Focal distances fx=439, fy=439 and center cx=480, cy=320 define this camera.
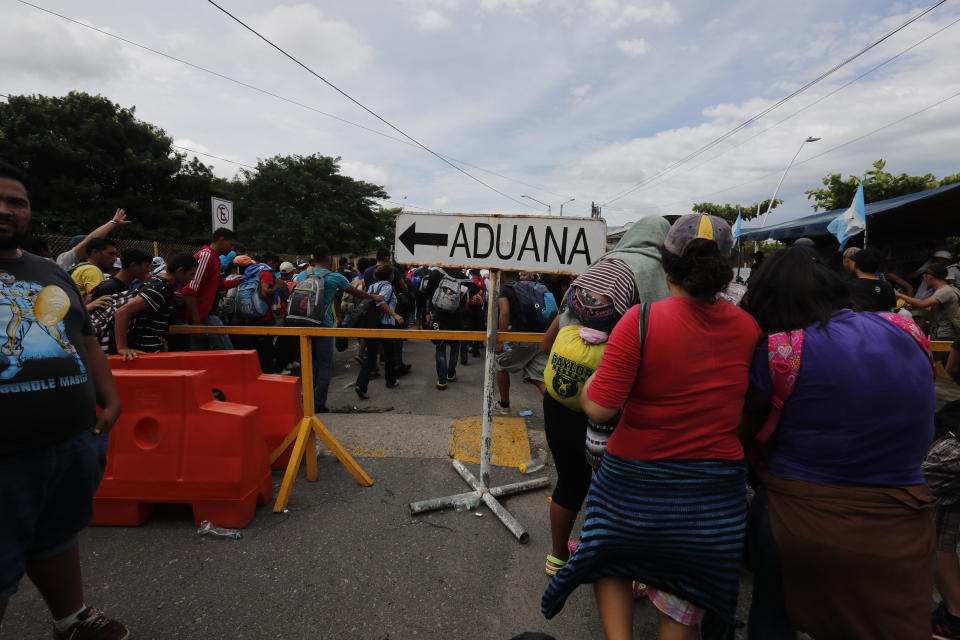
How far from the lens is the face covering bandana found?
1830mm

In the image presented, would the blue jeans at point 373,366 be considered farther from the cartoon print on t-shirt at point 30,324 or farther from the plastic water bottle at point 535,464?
the cartoon print on t-shirt at point 30,324

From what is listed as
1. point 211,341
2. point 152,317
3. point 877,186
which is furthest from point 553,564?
point 877,186

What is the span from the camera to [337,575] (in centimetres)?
244

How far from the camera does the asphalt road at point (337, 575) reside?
83.6 inches

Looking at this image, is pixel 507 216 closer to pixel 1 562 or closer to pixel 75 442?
pixel 75 442

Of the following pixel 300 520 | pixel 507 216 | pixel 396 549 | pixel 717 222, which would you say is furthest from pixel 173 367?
pixel 717 222

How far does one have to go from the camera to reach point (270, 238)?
3575cm

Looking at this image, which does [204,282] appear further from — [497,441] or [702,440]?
[702,440]

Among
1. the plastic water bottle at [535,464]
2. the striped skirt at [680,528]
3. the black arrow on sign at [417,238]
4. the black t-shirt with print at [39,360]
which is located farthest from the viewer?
the plastic water bottle at [535,464]

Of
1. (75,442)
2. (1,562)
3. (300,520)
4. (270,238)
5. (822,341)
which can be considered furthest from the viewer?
(270,238)

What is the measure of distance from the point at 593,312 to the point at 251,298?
5560 mm

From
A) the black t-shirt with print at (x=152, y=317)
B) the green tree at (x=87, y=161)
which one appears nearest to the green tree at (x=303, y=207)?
the green tree at (x=87, y=161)

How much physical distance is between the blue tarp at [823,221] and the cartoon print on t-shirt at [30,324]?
1039 centimetres

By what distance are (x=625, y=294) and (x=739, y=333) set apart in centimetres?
48
